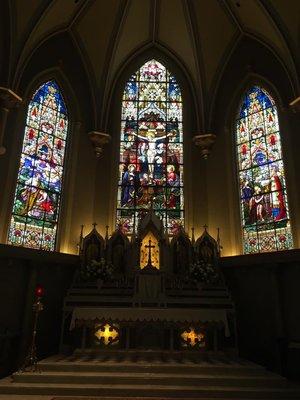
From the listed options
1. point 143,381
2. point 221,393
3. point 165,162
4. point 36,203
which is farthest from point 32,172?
point 221,393

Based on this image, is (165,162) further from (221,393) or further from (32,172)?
(221,393)

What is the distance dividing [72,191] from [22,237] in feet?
7.77

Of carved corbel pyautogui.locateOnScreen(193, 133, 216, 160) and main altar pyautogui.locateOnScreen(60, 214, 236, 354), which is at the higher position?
carved corbel pyautogui.locateOnScreen(193, 133, 216, 160)

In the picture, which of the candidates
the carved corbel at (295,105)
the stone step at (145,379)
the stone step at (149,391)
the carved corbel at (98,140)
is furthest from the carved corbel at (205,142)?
the stone step at (149,391)

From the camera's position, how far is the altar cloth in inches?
365

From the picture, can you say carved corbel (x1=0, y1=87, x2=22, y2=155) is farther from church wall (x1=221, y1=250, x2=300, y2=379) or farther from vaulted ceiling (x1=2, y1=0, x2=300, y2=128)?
church wall (x1=221, y1=250, x2=300, y2=379)

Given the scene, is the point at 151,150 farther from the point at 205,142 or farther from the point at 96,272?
the point at 96,272

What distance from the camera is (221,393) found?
7.01 metres

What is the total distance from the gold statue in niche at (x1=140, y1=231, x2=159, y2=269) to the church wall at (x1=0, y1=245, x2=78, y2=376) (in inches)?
87.4

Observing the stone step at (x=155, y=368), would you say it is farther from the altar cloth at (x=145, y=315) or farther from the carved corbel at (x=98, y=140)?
the carved corbel at (x=98, y=140)

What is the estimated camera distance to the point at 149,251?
11367 mm

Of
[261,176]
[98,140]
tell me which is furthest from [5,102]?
[261,176]

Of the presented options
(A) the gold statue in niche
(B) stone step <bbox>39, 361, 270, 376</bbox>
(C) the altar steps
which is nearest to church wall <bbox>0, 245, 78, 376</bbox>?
(C) the altar steps

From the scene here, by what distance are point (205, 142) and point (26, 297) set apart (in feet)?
26.0
